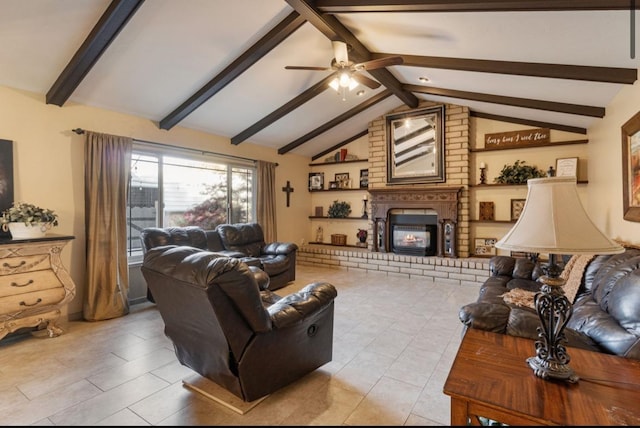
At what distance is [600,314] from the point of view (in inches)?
78.0

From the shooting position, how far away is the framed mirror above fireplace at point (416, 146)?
5742mm

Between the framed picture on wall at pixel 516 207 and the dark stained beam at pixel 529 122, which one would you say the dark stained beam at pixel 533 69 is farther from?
the framed picture on wall at pixel 516 207

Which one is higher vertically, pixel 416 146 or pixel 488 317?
pixel 416 146

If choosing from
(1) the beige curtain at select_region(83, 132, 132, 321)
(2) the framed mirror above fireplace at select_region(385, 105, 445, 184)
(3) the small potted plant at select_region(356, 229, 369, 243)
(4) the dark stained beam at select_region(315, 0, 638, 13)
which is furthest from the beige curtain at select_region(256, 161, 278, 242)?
(4) the dark stained beam at select_region(315, 0, 638, 13)

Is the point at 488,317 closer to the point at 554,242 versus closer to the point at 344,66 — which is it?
the point at 554,242

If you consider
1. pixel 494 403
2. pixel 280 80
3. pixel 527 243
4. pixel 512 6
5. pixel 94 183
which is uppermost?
pixel 280 80

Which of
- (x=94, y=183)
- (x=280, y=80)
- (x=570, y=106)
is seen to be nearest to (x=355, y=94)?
(x=280, y=80)

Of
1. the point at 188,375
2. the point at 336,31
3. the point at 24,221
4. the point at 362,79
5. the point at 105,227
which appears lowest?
the point at 188,375

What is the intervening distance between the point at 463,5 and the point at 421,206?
3.83 meters

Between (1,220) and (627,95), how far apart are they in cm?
605

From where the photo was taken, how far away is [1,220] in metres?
2.98

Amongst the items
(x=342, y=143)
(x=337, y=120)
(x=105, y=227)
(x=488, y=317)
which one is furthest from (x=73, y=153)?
(x=342, y=143)

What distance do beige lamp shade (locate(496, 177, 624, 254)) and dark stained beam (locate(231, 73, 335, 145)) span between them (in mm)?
3672

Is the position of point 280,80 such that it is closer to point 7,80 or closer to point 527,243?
point 7,80
